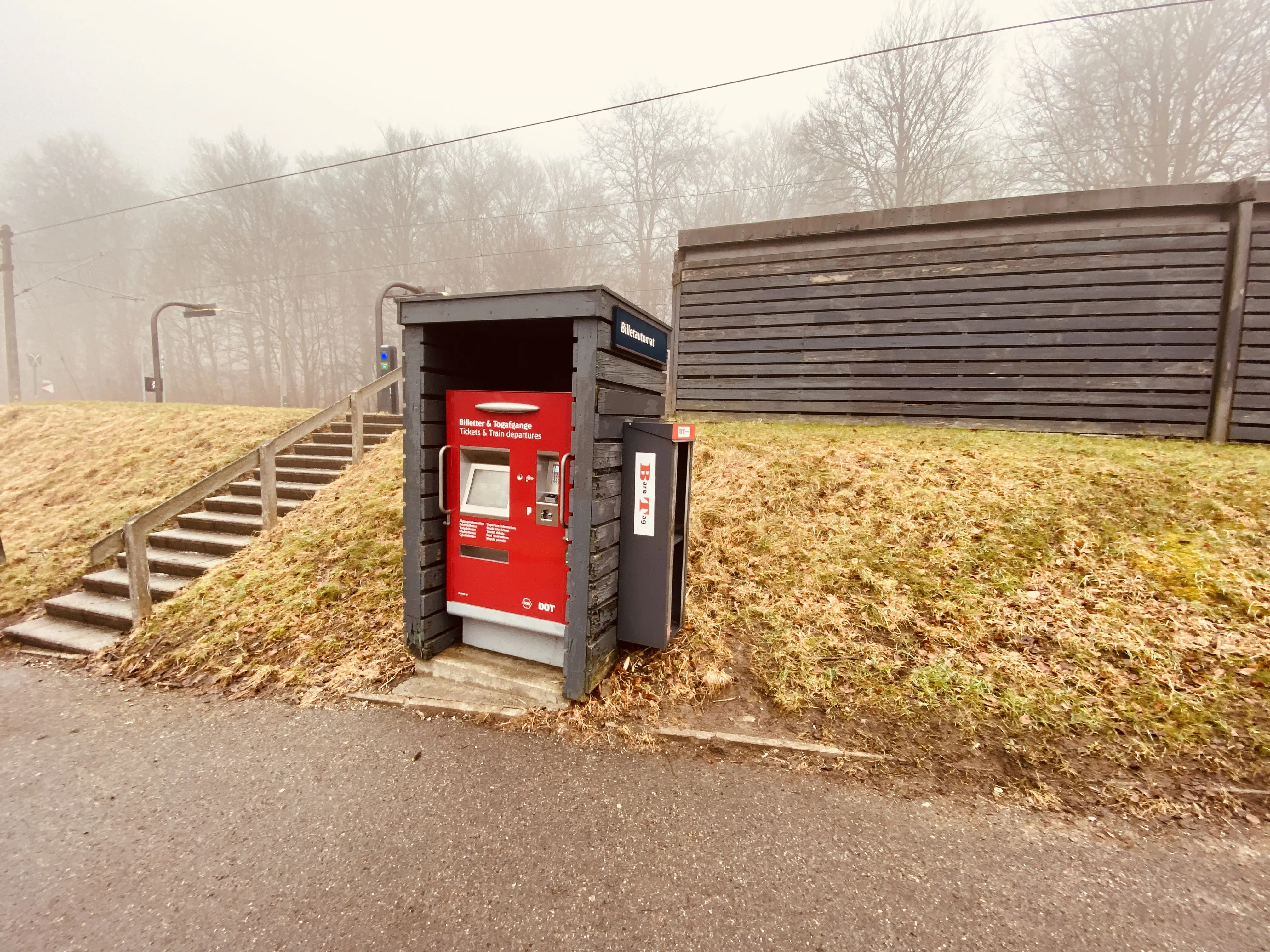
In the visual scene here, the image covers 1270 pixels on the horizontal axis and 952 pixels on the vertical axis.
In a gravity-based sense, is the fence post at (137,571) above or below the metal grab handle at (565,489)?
below

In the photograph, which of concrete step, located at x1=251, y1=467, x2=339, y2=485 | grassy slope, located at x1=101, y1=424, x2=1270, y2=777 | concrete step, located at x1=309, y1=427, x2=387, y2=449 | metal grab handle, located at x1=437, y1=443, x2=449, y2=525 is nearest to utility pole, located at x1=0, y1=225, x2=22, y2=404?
concrete step, located at x1=309, y1=427, x2=387, y2=449

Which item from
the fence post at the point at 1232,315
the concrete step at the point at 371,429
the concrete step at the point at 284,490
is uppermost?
the fence post at the point at 1232,315

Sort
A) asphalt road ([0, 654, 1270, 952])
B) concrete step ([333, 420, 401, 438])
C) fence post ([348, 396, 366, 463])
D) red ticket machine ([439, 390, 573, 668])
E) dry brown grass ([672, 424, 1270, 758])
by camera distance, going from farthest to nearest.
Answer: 1. concrete step ([333, 420, 401, 438])
2. fence post ([348, 396, 366, 463])
3. red ticket machine ([439, 390, 573, 668])
4. dry brown grass ([672, 424, 1270, 758])
5. asphalt road ([0, 654, 1270, 952])

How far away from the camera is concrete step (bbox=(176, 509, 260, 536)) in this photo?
6.32 m

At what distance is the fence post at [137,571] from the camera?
196 inches

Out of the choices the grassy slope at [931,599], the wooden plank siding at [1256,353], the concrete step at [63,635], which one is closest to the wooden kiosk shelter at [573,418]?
the grassy slope at [931,599]

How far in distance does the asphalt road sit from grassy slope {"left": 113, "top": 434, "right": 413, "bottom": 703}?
90 centimetres

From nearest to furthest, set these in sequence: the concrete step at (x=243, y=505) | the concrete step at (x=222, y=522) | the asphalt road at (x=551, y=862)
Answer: the asphalt road at (x=551, y=862) < the concrete step at (x=222, y=522) < the concrete step at (x=243, y=505)

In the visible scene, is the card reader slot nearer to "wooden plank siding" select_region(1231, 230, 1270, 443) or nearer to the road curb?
the road curb

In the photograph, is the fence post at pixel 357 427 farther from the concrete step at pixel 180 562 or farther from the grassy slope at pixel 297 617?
the concrete step at pixel 180 562

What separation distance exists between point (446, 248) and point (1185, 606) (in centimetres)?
3611

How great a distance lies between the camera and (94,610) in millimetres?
5211

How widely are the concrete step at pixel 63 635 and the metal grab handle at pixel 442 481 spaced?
153 inches

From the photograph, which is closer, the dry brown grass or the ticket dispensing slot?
the dry brown grass
